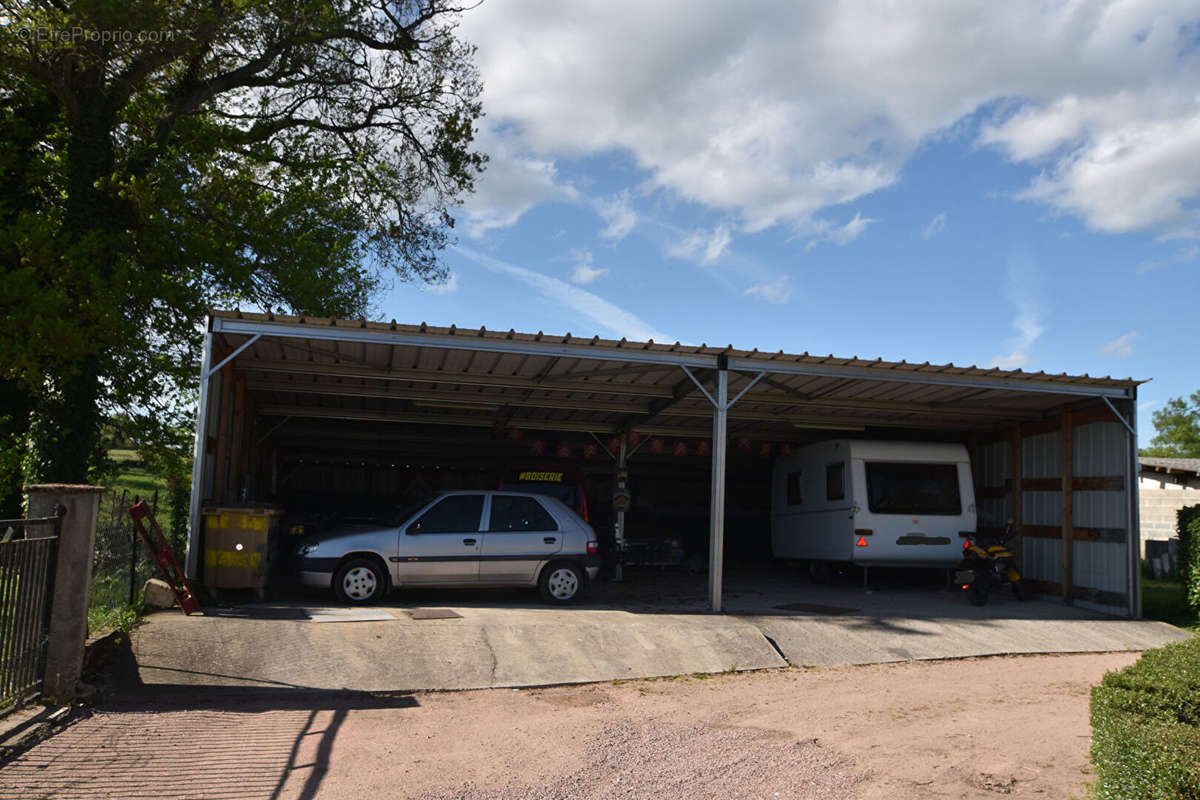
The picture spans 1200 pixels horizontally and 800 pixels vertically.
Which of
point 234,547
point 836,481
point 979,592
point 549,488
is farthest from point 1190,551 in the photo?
point 234,547

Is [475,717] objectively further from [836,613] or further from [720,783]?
[836,613]

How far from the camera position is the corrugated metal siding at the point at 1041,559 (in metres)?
13.4

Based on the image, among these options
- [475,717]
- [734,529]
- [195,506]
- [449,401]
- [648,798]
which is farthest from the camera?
[734,529]

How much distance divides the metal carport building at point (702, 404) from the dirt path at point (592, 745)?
3.62 meters

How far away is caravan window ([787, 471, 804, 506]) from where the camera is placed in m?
15.7

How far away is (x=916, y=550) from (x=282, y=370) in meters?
9.42

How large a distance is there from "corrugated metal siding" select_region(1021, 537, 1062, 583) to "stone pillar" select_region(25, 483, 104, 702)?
1255 centimetres

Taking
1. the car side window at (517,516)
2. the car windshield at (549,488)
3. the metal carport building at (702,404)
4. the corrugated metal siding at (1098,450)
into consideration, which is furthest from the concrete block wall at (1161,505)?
the car side window at (517,516)

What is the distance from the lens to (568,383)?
1305 cm

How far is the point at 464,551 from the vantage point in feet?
34.9

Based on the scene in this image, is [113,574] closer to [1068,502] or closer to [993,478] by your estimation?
[1068,502]

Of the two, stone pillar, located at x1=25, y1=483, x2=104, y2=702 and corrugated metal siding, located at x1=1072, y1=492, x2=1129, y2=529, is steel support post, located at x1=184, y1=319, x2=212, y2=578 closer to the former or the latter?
stone pillar, located at x1=25, y1=483, x2=104, y2=702

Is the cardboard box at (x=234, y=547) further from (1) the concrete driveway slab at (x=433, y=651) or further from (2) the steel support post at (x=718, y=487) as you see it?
(2) the steel support post at (x=718, y=487)

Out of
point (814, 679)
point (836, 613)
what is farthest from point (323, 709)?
point (836, 613)
